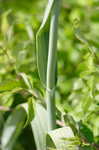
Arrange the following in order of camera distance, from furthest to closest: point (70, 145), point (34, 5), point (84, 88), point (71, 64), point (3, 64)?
point (34, 5) < point (71, 64) < point (3, 64) < point (84, 88) < point (70, 145)

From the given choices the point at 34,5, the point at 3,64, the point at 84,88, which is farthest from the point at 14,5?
the point at 84,88

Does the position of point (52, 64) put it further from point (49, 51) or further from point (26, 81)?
point (26, 81)

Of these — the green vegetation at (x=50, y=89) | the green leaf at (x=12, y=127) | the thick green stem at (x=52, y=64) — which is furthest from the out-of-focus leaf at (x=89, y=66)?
the green leaf at (x=12, y=127)

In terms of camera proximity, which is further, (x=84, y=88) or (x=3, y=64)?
(x=3, y=64)

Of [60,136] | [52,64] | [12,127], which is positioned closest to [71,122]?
[60,136]

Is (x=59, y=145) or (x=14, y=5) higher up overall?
(x=14, y=5)

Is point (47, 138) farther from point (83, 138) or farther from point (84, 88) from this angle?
point (84, 88)

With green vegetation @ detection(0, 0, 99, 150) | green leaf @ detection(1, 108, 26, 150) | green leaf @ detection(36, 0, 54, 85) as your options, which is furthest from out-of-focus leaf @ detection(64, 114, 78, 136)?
green leaf @ detection(1, 108, 26, 150)

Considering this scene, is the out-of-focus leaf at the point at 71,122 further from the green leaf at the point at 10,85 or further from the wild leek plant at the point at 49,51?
the green leaf at the point at 10,85
